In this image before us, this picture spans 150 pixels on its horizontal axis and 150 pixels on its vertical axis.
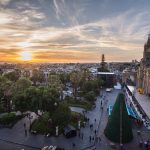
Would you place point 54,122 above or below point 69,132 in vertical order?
above

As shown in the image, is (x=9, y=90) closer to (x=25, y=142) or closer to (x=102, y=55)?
(x=25, y=142)

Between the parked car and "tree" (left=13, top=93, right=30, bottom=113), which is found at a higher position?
"tree" (left=13, top=93, right=30, bottom=113)

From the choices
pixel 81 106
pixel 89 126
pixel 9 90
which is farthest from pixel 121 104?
pixel 9 90

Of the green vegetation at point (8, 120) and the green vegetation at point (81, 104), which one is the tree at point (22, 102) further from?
the green vegetation at point (81, 104)

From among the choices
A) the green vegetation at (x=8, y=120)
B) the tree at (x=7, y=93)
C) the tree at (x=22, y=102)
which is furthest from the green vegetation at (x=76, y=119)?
the tree at (x=7, y=93)

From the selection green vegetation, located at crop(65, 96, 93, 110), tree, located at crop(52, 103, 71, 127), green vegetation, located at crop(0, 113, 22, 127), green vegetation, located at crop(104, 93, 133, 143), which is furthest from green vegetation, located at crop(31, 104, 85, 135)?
green vegetation, located at crop(65, 96, 93, 110)

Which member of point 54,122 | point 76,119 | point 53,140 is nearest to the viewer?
point 53,140

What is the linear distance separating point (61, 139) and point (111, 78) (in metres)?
56.0

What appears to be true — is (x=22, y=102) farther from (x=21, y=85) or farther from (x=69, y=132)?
(x=21, y=85)

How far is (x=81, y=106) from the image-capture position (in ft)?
150

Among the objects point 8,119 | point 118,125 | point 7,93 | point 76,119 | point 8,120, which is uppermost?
point 7,93

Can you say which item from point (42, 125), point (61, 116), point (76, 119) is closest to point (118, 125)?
point (61, 116)

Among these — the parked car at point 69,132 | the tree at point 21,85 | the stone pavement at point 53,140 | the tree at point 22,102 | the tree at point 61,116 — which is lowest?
the stone pavement at point 53,140

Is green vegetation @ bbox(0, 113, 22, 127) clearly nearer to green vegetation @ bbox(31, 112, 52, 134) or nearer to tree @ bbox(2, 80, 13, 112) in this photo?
green vegetation @ bbox(31, 112, 52, 134)
